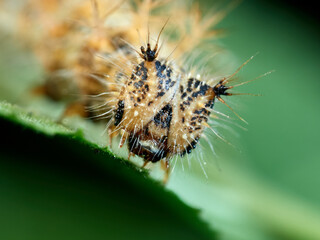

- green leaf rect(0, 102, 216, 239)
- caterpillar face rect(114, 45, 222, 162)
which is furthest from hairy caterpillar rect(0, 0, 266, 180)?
green leaf rect(0, 102, 216, 239)

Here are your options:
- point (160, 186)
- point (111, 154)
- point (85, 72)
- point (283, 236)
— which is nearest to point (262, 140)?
point (283, 236)

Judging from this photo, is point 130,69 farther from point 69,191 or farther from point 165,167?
point 69,191

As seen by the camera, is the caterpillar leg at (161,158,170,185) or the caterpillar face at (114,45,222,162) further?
the caterpillar leg at (161,158,170,185)

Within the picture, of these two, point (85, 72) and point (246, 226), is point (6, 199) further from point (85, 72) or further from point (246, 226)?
point (246, 226)

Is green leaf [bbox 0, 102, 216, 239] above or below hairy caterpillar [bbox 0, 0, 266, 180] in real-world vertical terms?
below

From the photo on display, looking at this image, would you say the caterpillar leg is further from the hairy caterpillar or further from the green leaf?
the green leaf

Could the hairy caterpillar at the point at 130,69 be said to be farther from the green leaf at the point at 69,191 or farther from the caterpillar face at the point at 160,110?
the green leaf at the point at 69,191

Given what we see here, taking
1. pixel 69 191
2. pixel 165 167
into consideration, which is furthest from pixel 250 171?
pixel 69 191

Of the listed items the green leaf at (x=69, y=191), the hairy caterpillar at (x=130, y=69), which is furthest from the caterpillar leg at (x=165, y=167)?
the green leaf at (x=69, y=191)
